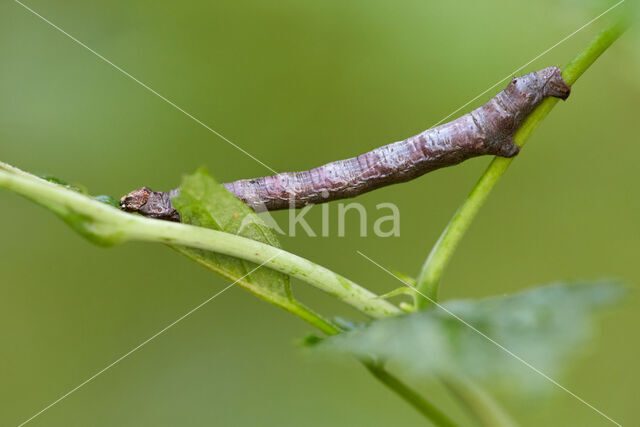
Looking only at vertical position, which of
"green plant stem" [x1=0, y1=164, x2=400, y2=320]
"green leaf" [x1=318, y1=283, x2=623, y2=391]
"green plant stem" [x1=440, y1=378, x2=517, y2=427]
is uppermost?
"green plant stem" [x1=0, y1=164, x2=400, y2=320]

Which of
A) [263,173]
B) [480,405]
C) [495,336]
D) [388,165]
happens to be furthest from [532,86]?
[263,173]

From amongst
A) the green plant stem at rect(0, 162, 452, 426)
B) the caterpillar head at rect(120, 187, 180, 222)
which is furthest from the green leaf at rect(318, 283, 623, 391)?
the caterpillar head at rect(120, 187, 180, 222)

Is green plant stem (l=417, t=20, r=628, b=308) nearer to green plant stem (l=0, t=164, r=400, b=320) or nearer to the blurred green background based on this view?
green plant stem (l=0, t=164, r=400, b=320)

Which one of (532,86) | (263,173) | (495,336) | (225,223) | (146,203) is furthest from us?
(263,173)

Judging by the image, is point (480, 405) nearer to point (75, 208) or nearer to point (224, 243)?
point (224, 243)

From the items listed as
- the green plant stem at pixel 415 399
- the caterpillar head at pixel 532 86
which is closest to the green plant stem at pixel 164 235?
the green plant stem at pixel 415 399
